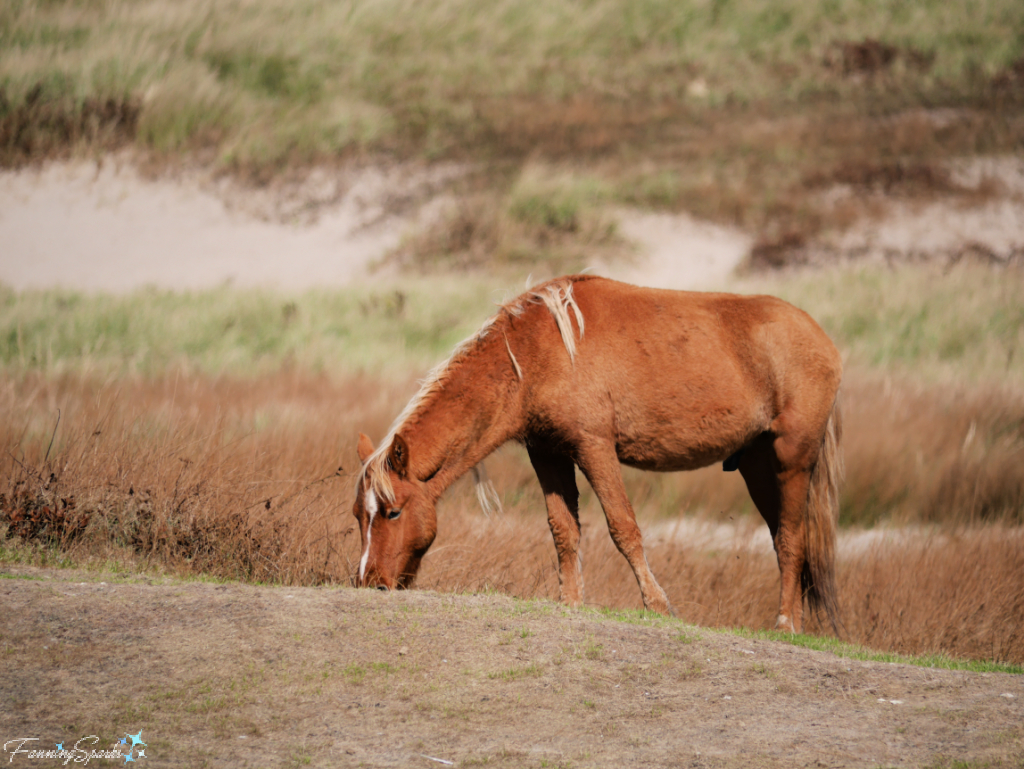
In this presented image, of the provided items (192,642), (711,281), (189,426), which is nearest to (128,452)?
(189,426)

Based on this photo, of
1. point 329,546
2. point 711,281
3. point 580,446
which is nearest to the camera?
point 580,446

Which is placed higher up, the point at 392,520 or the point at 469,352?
the point at 469,352

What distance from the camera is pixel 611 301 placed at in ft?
25.4

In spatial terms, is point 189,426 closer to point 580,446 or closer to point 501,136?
point 580,446

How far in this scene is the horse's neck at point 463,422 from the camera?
22.8ft

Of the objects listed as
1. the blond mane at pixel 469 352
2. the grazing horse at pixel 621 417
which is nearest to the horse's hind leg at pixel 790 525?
the grazing horse at pixel 621 417

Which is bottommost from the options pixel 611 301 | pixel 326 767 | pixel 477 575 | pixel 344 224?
pixel 344 224

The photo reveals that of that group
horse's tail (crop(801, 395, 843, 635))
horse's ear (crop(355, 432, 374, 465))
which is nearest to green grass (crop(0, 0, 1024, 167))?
horse's ear (crop(355, 432, 374, 465))

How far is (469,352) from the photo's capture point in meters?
7.27

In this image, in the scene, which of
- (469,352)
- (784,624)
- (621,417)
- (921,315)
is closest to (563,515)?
(621,417)

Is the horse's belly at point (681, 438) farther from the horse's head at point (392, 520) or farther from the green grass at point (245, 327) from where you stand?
the green grass at point (245, 327)

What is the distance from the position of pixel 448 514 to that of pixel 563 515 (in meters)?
2.73

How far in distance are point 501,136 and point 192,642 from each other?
2857 cm

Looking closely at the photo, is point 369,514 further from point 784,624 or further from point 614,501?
point 784,624
